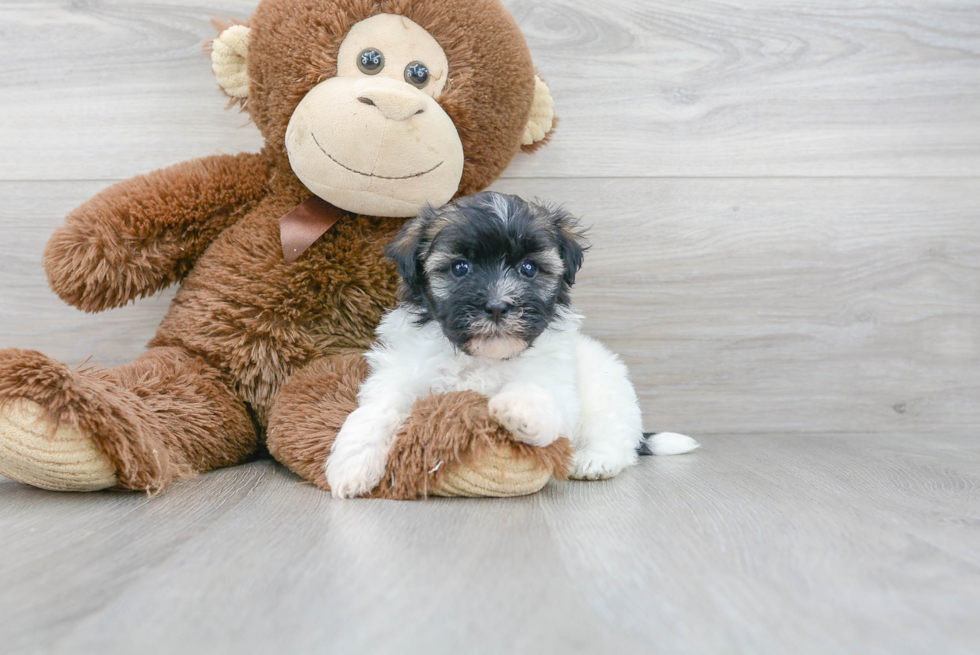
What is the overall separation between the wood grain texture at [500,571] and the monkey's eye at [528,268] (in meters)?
0.44

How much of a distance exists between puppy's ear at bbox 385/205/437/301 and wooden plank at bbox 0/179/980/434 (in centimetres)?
63

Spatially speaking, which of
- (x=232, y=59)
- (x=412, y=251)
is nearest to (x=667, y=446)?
(x=412, y=251)

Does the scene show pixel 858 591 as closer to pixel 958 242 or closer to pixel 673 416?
pixel 673 416

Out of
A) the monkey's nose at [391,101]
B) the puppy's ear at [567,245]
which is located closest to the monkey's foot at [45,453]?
the monkey's nose at [391,101]

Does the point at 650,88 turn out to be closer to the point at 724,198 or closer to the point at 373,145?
the point at 724,198

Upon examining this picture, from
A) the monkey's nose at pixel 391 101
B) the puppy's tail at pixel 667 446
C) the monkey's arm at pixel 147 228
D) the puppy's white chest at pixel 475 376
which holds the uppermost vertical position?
the monkey's nose at pixel 391 101

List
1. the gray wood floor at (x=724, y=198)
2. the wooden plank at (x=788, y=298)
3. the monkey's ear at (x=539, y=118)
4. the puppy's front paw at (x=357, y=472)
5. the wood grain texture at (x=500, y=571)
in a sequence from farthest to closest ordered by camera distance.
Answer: the wooden plank at (x=788, y=298), the gray wood floor at (x=724, y=198), the monkey's ear at (x=539, y=118), the puppy's front paw at (x=357, y=472), the wood grain texture at (x=500, y=571)

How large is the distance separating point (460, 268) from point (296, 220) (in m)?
0.47

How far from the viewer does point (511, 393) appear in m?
1.32

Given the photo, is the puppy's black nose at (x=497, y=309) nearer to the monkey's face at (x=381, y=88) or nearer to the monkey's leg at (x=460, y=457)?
the monkey's leg at (x=460, y=457)

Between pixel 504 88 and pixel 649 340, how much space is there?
→ 895 mm

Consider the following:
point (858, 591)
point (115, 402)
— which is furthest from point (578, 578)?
point (115, 402)

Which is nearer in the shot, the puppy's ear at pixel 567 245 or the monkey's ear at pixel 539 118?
the puppy's ear at pixel 567 245

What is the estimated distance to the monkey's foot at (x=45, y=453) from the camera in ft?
3.97
